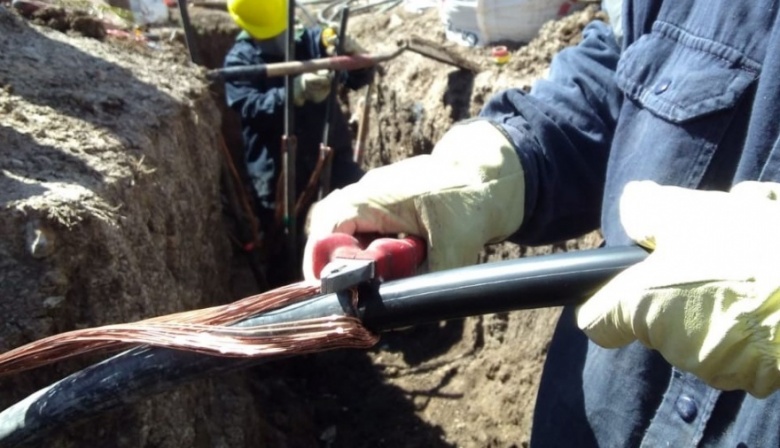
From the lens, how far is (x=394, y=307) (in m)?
1.03

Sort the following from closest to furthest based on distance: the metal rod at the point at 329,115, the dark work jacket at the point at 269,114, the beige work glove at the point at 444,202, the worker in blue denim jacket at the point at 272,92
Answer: the beige work glove at the point at 444,202, the metal rod at the point at 329,115, the worker in blue denim jacket at the point at 272,92, the dark work jacket at the point at 269,114

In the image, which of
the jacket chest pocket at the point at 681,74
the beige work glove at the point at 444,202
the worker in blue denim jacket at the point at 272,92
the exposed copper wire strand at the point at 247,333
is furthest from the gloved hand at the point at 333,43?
the exposed copper wire strand at the point at 247,333

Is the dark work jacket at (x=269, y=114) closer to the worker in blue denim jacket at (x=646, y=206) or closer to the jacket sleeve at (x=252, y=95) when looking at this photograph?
the jacket sleeve at (x=252, y=95)

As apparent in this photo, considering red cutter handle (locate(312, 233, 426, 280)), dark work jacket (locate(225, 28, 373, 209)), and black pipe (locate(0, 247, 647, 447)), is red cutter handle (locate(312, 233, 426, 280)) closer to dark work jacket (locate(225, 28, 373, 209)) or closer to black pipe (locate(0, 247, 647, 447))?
black pipe (locate(0, 247, 647, 447))

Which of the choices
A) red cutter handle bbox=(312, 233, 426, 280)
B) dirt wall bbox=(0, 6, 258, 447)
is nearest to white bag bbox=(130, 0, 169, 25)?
dirt wall bbox=(0, 6, 258, 447)

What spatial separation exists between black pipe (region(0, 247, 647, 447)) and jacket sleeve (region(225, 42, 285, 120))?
13.7ft

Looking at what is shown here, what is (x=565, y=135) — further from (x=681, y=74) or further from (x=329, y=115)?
(x=329, y=115)

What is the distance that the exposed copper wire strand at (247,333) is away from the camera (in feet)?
3.39

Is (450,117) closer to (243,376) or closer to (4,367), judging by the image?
(243,376)

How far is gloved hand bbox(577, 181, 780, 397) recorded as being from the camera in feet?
2.92

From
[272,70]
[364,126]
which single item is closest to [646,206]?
[272,70]

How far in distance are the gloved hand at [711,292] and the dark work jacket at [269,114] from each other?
4.21 metres

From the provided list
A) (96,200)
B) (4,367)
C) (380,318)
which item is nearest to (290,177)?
(96,200)

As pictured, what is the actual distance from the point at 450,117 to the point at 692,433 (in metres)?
3.07
